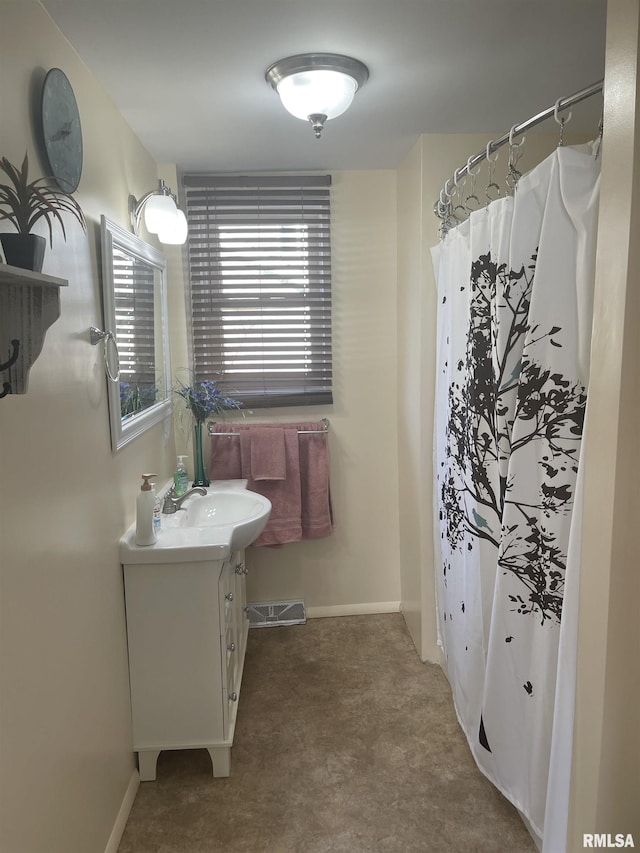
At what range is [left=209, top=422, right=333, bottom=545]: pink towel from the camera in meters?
2.98

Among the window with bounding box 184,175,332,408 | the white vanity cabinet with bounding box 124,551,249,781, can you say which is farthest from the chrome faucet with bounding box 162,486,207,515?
the window with bounding box 184,175,332,408

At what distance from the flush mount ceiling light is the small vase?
1.47m

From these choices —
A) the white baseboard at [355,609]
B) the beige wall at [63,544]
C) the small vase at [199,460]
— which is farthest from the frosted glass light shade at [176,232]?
the white baseboard at [355,609]

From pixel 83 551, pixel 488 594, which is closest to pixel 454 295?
pixel 488 594

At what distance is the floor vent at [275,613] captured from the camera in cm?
312

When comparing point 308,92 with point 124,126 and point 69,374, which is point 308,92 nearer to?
point 124,126

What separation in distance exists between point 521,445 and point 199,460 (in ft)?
5.53

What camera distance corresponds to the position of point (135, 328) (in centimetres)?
225

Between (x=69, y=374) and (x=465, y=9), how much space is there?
1.38 meters

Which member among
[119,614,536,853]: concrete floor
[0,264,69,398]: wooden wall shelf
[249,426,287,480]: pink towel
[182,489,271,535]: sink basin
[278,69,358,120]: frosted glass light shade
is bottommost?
[119,614,536,853]: concrete floor

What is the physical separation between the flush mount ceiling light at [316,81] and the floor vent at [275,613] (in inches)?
90.7

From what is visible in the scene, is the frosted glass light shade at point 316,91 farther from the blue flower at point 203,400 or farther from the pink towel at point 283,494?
the pink towel at point 283,494

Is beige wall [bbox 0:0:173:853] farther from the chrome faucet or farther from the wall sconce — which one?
the chrome faucet

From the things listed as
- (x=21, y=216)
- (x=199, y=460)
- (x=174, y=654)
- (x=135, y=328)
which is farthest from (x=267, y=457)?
(x=21, y=216)
